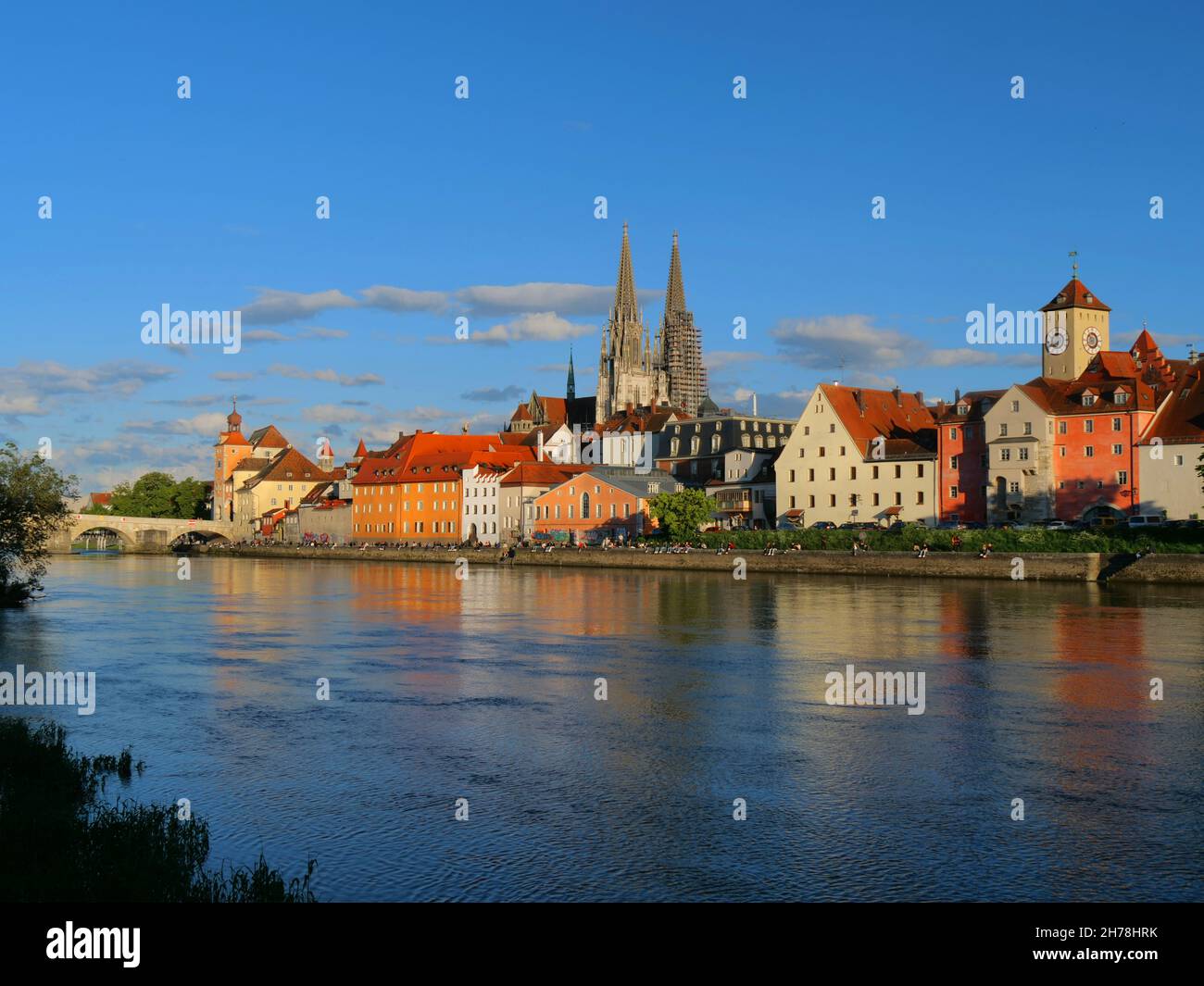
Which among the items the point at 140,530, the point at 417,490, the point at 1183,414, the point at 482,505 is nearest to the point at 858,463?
the point at 1183,414

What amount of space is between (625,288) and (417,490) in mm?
76674

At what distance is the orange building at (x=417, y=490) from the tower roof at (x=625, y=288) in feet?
195

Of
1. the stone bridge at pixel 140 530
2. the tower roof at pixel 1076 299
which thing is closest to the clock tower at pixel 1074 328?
the tower roof at pixel 1076 299

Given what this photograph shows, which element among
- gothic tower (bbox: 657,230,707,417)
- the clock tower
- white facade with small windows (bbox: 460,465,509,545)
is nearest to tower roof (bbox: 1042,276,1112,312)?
the clock tower

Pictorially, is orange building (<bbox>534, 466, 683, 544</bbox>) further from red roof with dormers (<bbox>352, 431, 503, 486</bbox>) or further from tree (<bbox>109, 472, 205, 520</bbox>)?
tree (<bbox>109, 472, 205, 520</bbox>)

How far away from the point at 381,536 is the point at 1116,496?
75.4 metres

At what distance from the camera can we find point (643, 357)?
623 feet

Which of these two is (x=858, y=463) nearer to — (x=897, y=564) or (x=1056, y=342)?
(x=1056, y=342)

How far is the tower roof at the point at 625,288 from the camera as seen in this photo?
19088 cm

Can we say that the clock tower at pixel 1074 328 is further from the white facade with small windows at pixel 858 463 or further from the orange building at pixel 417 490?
the orange building at pixel 417 490

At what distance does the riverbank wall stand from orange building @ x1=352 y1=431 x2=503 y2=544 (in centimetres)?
1712

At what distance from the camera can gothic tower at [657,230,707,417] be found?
19550cm

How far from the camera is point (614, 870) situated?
1487 centimetres
